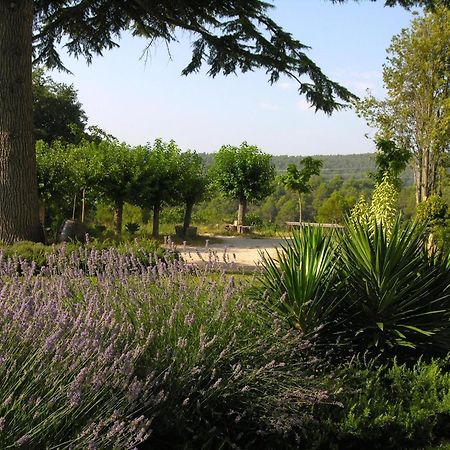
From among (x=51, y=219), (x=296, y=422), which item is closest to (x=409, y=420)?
(x=296, y=422)

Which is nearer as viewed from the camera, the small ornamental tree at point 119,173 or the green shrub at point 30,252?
the green shrub at point 30,252

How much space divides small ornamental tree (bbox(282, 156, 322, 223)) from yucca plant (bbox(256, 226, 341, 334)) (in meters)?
17.5

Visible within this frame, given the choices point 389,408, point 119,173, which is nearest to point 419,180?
point 119,173

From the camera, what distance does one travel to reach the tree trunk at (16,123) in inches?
421

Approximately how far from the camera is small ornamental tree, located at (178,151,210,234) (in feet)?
59.0

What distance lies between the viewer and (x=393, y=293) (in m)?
4.56

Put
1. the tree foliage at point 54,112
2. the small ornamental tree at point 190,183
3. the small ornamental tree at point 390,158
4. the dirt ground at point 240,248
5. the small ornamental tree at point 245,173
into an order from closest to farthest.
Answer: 1. the dirt ground at point 240,248
2. the small ornamental tree at point 390,158
3. the small ornamental tree at point 190,183
4. the small ornamental tree at point 245,173
5. the tree foliage at point 54,112

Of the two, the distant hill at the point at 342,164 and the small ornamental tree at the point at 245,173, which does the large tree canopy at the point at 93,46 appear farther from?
the distant hill at the point at 342,164

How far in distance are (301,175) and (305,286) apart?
1857 centimetres

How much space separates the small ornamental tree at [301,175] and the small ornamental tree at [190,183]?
182 inches

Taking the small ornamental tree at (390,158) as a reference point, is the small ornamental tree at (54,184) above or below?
below

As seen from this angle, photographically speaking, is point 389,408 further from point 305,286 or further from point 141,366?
point 141,366

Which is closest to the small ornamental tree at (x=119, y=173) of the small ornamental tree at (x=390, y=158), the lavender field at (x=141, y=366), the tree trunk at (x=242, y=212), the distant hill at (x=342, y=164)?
the tree trunk at (x=242, y=212)

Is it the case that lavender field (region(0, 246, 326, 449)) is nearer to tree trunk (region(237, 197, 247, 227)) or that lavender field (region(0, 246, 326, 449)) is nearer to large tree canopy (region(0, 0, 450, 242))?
large tree canopy (region(0, 0, 450, 242))
